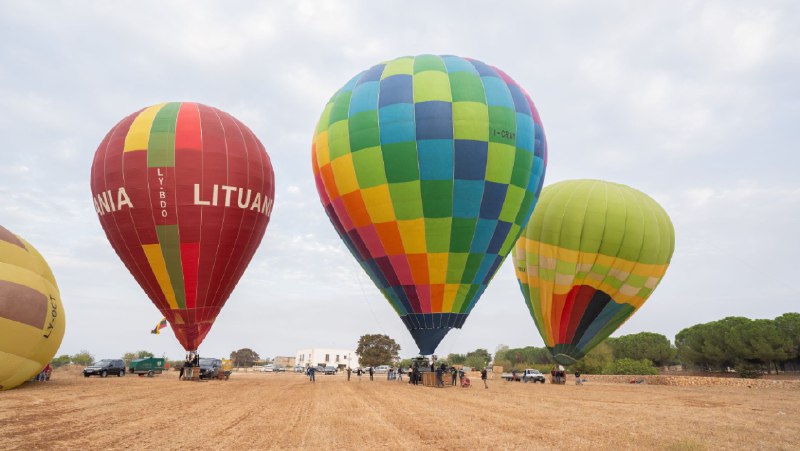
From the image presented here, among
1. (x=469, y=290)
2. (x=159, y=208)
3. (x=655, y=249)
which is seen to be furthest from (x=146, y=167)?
(x=655, y=249)

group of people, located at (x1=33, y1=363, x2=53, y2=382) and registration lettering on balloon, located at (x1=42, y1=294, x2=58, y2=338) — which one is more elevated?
registration lettering on balloon, located at (x1=42, y1=294, x2=58, y2=338)

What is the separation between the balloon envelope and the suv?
1310cm

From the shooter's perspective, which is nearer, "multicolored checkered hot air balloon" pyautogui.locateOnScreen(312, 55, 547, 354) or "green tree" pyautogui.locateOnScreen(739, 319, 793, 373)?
"multicolored checkered hot air balloon" pyautogui.locateOnScreen(312, 55, 547, 354)

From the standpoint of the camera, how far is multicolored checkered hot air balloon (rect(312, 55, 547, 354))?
853 inches

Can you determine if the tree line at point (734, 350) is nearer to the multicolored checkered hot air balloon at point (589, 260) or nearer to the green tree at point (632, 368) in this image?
the green tree at point (632, 368)

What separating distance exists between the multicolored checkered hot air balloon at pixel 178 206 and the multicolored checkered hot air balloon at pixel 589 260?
17.0m

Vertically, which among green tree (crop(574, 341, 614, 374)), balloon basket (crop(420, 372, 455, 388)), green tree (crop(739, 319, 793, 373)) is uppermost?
green tree (crop(739, 319, 793, 373))

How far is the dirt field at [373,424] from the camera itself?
9523 millimetres

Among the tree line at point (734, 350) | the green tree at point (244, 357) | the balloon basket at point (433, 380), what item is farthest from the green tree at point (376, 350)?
the balloon basket at point (433, 380)

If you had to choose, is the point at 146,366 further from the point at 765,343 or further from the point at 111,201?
the point at 765,343

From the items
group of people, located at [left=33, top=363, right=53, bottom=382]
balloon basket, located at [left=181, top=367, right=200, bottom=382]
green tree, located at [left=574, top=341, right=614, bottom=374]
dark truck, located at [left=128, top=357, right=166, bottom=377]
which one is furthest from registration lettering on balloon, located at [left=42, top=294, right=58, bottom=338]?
green tree, located at [left=574, top=341, right=614, bottom=374]

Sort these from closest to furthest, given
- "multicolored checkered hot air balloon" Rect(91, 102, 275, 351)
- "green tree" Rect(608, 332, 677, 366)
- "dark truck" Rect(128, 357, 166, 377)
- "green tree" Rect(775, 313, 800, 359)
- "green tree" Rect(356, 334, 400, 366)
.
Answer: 1. "multicolored checkered hot air balloon" Rect(91, 102, 275, 351)
2. "dark truck" Rect(128, 357, 166, 377)
3. "green tree" Rect(775, 313, 800, 359)
4. "green tree" Rect(608, 332, 677, 366)
5. "green tree" Rect(356, 334, 400, 366)

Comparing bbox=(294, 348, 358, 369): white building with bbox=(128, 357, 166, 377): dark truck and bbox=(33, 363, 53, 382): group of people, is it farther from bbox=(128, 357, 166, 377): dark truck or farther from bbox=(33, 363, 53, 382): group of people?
bbox=(33, 363, 53, 382): group of people

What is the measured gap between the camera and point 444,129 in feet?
70.6
